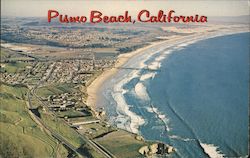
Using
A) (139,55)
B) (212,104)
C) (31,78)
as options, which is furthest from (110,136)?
(139,55)

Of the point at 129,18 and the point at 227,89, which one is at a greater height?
the point at 129,18

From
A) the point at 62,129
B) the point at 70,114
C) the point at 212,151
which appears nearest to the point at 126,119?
the point at 70,114

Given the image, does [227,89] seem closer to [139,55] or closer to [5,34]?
[139,55]

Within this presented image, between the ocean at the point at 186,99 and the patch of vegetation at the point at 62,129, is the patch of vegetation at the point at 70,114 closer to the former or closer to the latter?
the patch of vegetation at the point at 62,129

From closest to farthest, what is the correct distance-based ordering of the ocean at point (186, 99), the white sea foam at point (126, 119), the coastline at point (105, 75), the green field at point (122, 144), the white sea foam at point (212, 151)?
the green field at point (122, 144)
the white sea foam at point (212, 151)
the ocean at point (186, 99)
the white sea foam at point (126, 119)
the coastline at point (105, 75)

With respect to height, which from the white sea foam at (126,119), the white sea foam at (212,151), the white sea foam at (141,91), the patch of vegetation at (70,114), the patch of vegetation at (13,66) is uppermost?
the patch of vegetation at (13,66)

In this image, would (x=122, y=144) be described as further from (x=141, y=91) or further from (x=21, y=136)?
(x=141, y=91)

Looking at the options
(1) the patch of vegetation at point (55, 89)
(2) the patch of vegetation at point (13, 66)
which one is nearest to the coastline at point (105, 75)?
(1) the patch of vegetation at point (55, 89)
